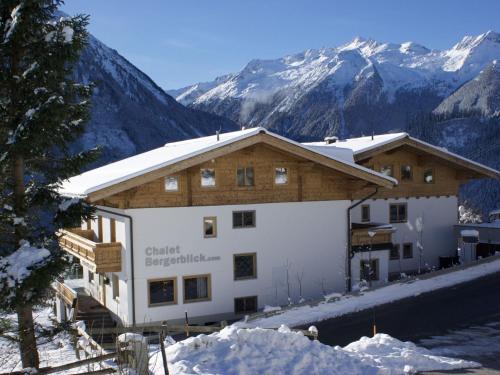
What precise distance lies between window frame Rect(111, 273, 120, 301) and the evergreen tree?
10.1 meters

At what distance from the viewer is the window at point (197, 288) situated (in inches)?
866

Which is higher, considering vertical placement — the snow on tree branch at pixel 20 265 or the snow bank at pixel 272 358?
the snow on tree branch at pixel 20 265

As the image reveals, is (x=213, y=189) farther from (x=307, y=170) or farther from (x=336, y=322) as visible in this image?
(x=336, y=322)

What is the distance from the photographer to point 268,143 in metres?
22.6

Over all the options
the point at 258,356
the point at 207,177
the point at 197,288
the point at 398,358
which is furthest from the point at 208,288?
the point at 258,356

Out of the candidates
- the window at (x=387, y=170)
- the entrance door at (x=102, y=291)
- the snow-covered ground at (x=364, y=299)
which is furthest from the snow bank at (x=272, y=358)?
the window at (x=387, y=170)

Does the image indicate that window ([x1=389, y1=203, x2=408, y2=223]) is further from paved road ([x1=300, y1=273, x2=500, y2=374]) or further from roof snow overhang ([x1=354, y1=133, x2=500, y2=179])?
paved road ([x1=300, y1=273, x2=500, y2=374])

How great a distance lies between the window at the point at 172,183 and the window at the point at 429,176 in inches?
585

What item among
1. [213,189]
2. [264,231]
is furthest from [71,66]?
[264,231]

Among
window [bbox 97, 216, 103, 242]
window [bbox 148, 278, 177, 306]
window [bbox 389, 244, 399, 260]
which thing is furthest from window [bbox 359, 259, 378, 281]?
window [bbox 97, 216, 103, 242]

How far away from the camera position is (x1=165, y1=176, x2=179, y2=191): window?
2172 cm

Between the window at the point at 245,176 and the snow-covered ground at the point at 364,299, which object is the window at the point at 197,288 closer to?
the snow-covered ground at the point at 364,299

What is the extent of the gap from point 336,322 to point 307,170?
6682mm

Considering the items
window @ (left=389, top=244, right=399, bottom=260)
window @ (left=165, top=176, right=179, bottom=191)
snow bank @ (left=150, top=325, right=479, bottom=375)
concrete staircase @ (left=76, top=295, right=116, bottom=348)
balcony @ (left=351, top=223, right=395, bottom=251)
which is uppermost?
window @ (left=165, top=176, right=179, bottom=191)
